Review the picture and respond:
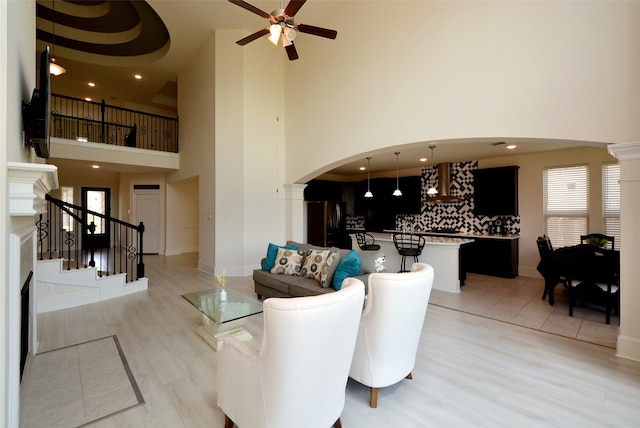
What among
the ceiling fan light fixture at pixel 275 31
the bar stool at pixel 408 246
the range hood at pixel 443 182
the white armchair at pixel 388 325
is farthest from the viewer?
the range hood at pixel 443 182

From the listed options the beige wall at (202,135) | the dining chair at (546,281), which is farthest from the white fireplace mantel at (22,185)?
the dining chair at (546,281)

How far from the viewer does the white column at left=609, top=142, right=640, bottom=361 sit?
8.89 ft

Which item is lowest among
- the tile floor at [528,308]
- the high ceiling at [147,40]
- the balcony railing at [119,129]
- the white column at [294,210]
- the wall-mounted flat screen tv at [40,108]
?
the tile floor at [528,308]

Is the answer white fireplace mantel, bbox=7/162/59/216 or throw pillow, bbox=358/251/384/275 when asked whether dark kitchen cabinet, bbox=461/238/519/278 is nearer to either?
throw pillow, bbox=358/251/384/275

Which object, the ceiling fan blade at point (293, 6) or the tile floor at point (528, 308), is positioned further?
the tile floor at point (528, 308)

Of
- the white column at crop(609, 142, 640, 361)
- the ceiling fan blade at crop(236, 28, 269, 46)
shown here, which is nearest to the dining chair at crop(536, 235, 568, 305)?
the white column at crop(609, 142, 640, 361)

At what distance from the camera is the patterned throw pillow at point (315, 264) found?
12.8ft

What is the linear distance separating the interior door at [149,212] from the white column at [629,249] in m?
10.1

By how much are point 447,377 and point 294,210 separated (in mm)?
4870

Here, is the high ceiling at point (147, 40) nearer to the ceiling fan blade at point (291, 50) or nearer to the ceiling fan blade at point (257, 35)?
the ceiling fan blade at point (291, 50)

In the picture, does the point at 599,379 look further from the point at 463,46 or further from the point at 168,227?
the point at 168,227

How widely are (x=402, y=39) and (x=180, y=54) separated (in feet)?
18.8

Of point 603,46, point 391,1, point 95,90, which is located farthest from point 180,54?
point 603,46

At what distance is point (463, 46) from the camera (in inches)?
147
